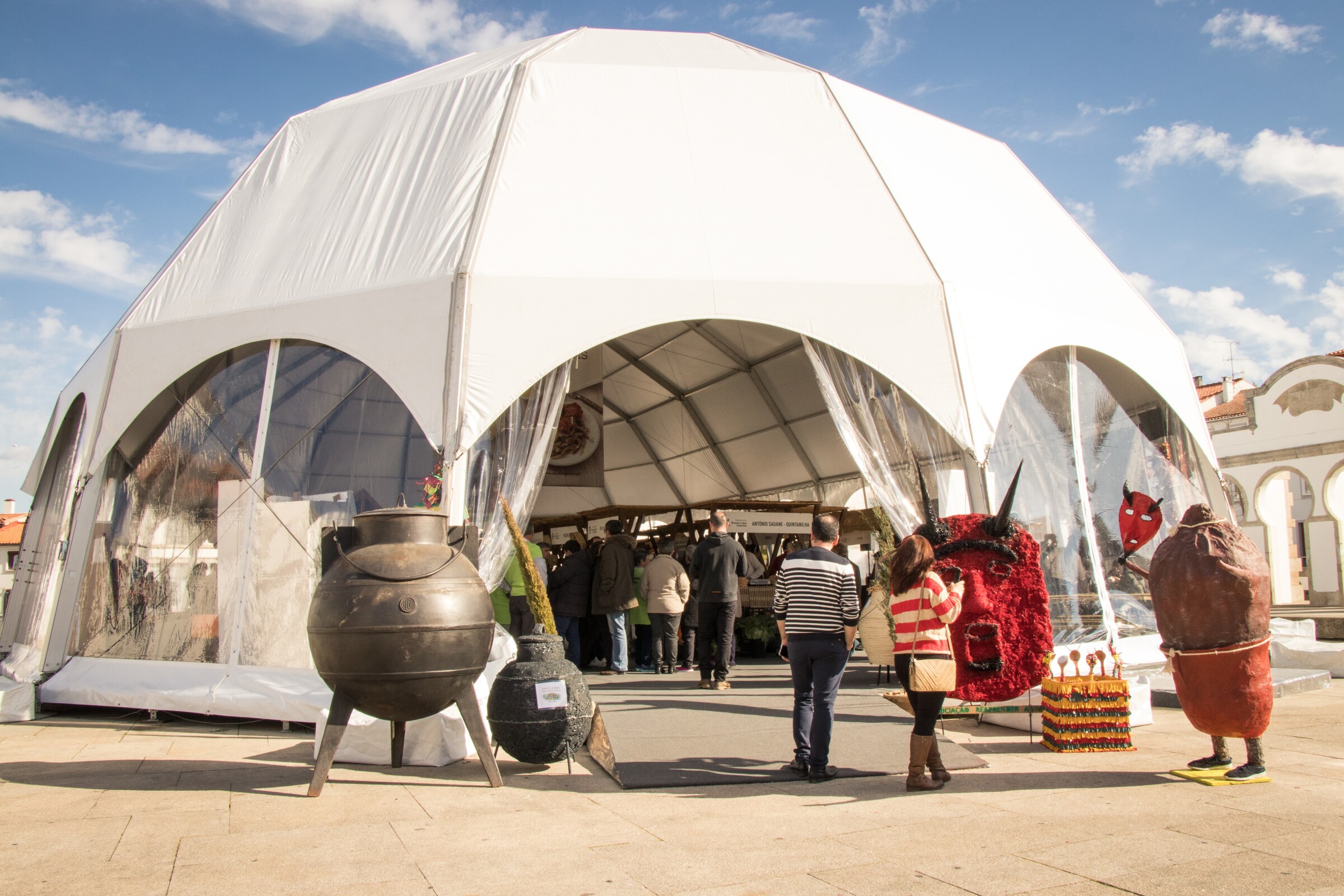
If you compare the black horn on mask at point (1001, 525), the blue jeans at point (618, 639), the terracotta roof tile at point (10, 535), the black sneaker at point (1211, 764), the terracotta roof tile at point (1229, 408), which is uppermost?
the terracotta roof tile at point (1229, 408)

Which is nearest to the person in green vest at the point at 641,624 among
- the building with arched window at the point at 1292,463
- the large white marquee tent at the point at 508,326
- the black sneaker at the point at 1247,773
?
the large white marquee tent at the point at 508,326

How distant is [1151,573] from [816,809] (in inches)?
90.3

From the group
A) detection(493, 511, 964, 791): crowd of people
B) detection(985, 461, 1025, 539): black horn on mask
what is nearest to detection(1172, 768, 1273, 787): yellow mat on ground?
detection(493, 511, 964, 791): crowd of people

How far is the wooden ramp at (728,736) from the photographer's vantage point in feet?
17.6

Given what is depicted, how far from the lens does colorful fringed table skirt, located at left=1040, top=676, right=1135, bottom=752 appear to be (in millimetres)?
5914

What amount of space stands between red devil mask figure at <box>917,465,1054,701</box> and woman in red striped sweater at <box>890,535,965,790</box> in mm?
797

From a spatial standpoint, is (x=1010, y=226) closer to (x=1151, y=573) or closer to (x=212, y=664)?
(x=1151, y=573)

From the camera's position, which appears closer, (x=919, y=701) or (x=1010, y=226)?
(x=919, y=701)

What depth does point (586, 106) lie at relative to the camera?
29.9 feet

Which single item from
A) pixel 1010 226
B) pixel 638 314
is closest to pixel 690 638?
pixel 638 314

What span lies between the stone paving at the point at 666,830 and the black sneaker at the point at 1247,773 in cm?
5

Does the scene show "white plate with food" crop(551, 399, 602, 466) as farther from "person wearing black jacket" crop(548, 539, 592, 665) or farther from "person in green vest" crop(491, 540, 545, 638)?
"person in green vest" crop(491, 540, 545, 638)

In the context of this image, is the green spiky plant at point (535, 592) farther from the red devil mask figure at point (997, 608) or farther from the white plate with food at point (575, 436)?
the white plate with food at point (575, 436)

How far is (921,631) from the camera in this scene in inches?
195
